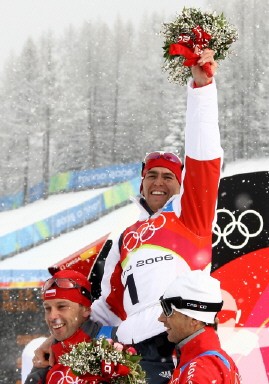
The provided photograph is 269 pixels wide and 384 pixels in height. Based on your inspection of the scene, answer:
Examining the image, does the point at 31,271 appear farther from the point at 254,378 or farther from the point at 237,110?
the point at 254,378

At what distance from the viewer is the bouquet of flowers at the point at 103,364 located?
2516 mm

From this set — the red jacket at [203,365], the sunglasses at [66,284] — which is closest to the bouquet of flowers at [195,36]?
the red jacket at [203,365]

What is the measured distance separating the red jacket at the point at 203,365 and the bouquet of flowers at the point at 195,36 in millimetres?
981

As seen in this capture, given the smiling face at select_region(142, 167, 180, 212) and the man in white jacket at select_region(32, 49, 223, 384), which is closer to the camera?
the man in white jacket at select_region(32, 49, 223, 384)

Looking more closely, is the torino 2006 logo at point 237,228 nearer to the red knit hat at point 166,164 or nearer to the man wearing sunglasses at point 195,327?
the red knit hat at point 166,164

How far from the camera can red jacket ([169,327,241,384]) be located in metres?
2.32

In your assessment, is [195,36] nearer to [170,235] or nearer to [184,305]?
[170,235]

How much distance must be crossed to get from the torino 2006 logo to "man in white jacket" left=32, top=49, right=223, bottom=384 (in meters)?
2.31

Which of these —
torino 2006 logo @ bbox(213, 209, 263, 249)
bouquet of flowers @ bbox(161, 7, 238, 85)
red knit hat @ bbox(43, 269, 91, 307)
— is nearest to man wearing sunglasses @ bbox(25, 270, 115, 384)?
red knit hat @ bbox(43, 269, 91, 307)

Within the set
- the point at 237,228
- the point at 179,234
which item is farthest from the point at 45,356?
the point at 237,228

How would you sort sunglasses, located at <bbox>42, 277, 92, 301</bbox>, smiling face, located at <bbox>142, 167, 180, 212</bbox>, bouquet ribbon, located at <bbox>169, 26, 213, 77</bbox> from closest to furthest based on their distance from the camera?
1. bouquet ribbon, located at <bbox>169, 26, 213, 77</bbox>
2. smiling face, located at <bbox>142, 167, 180, 212</bbox>
3. sunglasses, located at <bbox>42, 277, 92, 301</bbox>

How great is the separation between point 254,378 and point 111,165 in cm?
1350

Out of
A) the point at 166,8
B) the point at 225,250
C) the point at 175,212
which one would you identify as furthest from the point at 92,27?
the point at 175,212

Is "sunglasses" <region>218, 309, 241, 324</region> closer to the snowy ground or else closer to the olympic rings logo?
the olympic rings logo
